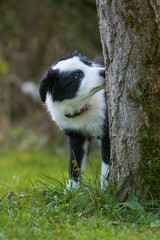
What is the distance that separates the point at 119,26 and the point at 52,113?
5.27ft

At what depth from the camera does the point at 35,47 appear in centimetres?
1152

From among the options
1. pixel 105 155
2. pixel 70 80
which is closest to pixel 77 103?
pixel 70 80

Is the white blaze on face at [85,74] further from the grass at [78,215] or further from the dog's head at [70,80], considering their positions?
the grass at [78,215]

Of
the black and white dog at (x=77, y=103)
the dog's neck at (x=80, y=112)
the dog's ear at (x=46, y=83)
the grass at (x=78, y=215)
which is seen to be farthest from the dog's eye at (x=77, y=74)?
the grass at (x=78, y=215)

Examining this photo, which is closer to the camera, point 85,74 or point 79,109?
point 85,74

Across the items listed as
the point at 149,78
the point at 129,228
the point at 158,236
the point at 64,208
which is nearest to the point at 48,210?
the point at 64,208

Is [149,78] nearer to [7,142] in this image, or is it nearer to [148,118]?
[148,118]

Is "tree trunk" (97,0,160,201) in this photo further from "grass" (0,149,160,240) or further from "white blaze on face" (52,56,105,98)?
"white blaze on face" (52,56,105,98)

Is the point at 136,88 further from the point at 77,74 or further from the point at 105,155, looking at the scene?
the point at 105,155

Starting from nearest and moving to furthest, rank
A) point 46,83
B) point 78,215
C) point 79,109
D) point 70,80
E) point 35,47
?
point 78,215, point 70,80, point 46,83, point 79,109, point 35,47

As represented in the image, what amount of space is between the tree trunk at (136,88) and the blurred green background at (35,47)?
3685 millimetres

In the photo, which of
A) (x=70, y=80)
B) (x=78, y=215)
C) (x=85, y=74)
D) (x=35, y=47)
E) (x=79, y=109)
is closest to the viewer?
(x=78, y=215)

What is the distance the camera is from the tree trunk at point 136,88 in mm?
2707

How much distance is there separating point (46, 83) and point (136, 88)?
1.29 meters
